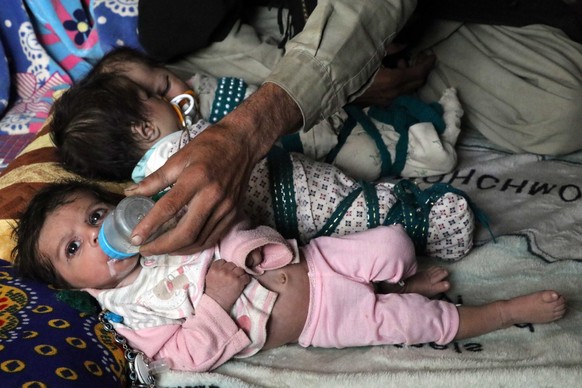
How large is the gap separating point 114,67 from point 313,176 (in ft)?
2.16

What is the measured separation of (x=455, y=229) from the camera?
1.34 m

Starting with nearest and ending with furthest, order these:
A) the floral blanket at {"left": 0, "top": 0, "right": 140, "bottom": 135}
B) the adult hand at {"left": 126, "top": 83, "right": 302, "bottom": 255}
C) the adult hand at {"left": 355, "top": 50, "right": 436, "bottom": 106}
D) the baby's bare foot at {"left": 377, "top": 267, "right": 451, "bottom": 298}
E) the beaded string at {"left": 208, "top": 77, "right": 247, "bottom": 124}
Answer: the adult hand at {"left": 126, "top": 83, "right": 302, "bottom": 255}
the baby's bare foot at {"left": 377, "top": 267, "right": 451, "bottom": 298}
the beaded string at {"left": 208, "top": 77, "right": 247, "bottom": 124}
the adult hand at {"left": 355, "top": 50, "right": 436, "bottom": 106}
the floral blanket at {"left": 0, "top": 0, "right": 140, "bottom": 135}

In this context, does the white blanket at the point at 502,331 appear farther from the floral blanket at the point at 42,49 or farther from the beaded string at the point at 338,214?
the floral blanket at the point at 42,49

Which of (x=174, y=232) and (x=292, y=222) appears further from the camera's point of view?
(x=292, y=222)

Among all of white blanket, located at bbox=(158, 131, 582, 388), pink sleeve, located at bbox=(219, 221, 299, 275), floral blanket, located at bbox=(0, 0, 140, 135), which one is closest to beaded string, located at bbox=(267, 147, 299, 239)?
pink sleeve, located at bbox=(219, 221, 299, 275)

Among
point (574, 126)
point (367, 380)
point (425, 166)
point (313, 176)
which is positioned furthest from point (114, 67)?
point (574, 126)

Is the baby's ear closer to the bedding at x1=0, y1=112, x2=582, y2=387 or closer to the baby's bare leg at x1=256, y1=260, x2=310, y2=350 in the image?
the bedding at x1=0, y1=112, x2=582, y2=387

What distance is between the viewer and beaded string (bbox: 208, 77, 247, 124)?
5.35 feet

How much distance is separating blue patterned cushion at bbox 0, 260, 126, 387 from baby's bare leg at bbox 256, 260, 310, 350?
10.7 inches

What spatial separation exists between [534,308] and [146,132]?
2.98ft

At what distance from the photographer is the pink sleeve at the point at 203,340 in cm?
111

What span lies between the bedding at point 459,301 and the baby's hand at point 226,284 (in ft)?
0.42

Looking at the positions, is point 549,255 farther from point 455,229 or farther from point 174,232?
point 174,232

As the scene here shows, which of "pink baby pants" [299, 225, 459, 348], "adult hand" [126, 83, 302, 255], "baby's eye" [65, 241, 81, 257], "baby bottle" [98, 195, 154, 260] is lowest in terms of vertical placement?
"pink baby pants" [299, 225, 459, 348]
